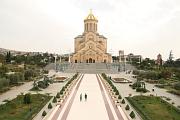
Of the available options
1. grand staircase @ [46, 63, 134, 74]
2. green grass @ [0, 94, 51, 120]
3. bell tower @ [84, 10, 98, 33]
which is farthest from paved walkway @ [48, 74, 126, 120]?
bell tower @ [84, 10, 98, 33]

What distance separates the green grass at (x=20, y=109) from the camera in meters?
17.1

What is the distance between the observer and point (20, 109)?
19.4 m

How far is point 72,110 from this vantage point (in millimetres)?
19453

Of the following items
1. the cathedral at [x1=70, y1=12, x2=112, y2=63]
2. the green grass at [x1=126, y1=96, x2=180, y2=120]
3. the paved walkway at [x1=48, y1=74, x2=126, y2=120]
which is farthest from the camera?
the cathedral at [x1=70, y1=12, x2=112, y2=63]

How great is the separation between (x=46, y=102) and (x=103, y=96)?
5142 mm

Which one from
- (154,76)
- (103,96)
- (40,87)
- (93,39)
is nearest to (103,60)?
(93,39)

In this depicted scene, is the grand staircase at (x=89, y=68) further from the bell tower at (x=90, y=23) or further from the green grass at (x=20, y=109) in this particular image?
the green grass at (x=20, y=109)

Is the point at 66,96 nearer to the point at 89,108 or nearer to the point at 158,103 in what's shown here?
the point at 89,108

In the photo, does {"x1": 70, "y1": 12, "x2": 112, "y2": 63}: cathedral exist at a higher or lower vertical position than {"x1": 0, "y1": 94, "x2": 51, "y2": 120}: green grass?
higher

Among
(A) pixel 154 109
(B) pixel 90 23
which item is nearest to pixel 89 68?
(B) pixel 90 23

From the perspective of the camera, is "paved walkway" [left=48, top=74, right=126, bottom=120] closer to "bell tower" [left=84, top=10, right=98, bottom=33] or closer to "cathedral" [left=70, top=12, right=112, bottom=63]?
"cathedral" [left=70, top=12, right=112, bottom=63]

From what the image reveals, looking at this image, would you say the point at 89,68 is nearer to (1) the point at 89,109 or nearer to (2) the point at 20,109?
(1) the point at 89,109

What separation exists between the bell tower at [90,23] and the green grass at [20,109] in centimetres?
5037

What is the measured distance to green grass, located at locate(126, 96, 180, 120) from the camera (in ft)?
58.2
